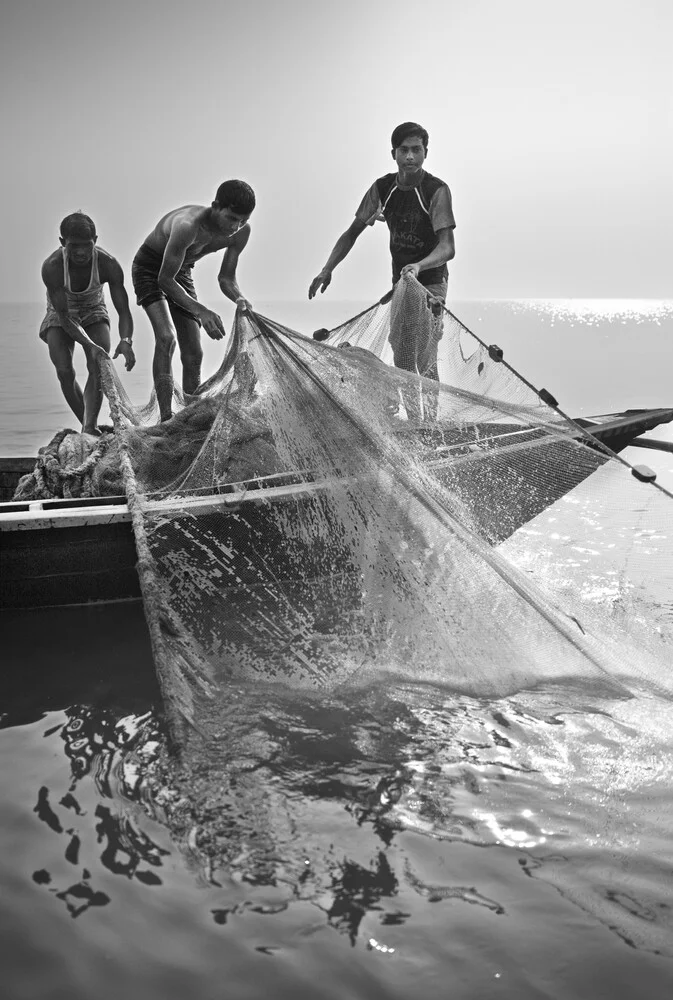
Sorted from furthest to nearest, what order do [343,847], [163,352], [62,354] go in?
[62,354] < [163,352] < [343,847]

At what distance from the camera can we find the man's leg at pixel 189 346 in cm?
545

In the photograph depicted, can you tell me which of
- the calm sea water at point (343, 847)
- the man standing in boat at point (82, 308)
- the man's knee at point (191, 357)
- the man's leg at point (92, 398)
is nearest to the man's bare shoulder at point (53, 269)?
the man standing in boat at point (82, 308)

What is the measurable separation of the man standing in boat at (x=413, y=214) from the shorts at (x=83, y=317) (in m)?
1.91

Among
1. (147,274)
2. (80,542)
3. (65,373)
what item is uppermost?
(147,274)

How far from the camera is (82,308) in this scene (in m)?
5.91

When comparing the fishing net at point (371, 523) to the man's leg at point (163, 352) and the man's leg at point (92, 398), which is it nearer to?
the man's leg at point (163, 352)

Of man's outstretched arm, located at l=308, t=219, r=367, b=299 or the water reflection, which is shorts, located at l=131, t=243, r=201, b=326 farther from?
the water reflection

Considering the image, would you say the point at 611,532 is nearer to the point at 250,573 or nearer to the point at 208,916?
the point at 250,573

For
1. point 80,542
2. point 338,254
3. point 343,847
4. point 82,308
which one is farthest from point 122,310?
point 343,847

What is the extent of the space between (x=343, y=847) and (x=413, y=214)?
4.13 meters

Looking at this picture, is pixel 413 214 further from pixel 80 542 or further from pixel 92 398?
pixel 80 542

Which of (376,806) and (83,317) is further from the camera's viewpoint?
(83,317)

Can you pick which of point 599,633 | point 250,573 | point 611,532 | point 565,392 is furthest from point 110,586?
point 565,392

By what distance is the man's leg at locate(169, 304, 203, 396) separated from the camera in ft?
17.9
